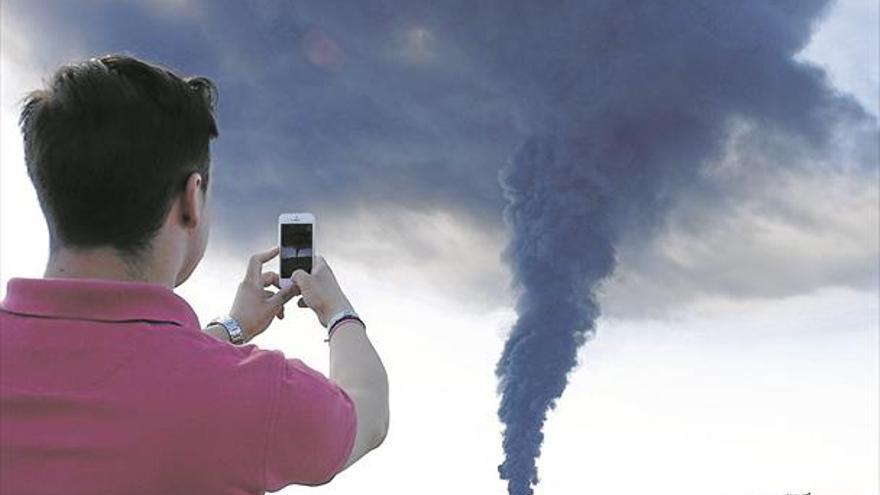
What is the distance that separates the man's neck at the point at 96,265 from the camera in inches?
95.0

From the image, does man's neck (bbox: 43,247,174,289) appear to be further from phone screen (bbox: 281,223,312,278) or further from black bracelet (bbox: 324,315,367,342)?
phone screen (bbox: 281,223,312,278)

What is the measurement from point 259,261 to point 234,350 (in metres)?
1.14

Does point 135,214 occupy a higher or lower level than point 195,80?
lower

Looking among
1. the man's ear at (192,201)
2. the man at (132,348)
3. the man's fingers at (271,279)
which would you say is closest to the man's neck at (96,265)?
the man at (132,348)

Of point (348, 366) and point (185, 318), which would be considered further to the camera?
point (348, 366)

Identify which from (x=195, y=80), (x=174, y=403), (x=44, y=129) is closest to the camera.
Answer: (x=174, y=403)

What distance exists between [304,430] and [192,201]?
700mm

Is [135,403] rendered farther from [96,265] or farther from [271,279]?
[271,279]

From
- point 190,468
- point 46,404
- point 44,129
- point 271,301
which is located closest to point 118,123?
point 44,129

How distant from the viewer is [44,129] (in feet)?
7.86

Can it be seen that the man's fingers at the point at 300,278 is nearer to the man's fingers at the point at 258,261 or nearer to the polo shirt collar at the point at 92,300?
the man's fingers at the point at 258,261

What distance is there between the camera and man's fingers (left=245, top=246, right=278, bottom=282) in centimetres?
346

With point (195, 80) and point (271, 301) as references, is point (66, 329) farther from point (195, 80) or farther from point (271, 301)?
point (271, 301)

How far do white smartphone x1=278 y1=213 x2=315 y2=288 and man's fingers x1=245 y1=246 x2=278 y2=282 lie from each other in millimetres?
32
